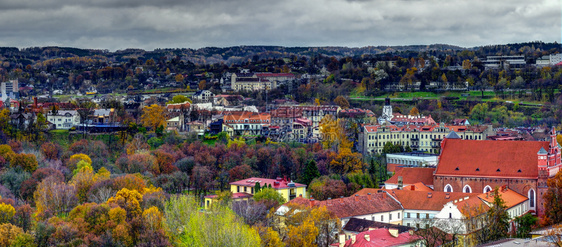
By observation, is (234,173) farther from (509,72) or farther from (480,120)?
(509,72)

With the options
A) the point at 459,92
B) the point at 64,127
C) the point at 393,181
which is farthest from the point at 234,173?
the point at 459,92

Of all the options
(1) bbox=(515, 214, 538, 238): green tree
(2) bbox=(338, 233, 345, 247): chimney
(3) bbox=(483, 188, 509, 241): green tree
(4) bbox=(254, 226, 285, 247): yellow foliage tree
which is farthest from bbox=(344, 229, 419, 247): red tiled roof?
(1) bbox=(515, 214, 538, 238): green tree

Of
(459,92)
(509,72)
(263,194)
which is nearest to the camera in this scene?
(263,194)

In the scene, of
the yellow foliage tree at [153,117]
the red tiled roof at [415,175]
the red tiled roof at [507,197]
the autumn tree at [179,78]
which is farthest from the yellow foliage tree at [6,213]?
the autumn tree at [179,78]

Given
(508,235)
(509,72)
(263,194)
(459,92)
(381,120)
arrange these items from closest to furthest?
(508,235) → (263,194) → (381,120) → (459,92) → (509,72)

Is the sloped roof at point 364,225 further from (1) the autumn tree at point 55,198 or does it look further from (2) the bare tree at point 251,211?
(1) the autumn tree at point 55,198

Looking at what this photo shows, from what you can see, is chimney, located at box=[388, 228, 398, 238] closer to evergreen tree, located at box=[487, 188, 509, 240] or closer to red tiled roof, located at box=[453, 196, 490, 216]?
red tiled roof, located at box=[453, 196, 490, 216]
